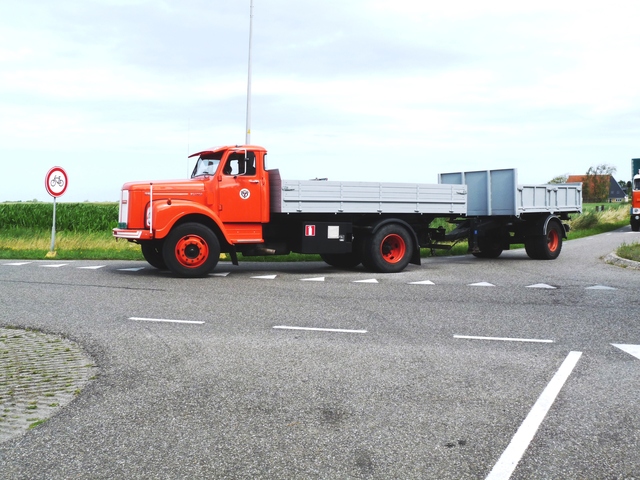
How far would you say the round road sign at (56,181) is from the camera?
18.9m

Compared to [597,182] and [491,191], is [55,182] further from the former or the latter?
[597,182]

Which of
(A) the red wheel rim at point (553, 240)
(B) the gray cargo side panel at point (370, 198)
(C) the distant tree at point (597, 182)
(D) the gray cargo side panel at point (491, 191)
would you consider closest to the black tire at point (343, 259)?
(B) the gray cargo side panel at point (370, 198)

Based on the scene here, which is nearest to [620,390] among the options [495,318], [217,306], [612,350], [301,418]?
[612,350]

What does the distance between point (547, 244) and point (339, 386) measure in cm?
1411

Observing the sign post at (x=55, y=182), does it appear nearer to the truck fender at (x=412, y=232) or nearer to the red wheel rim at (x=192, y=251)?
the red wheel rim at (x=192, y=251)

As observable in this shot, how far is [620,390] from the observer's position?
18.1ft

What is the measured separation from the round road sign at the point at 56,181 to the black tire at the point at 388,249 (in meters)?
8.91

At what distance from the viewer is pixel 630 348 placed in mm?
7172

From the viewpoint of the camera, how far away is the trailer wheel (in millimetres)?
13430

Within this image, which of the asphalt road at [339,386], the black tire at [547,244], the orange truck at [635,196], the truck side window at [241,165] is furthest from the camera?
the orange truck at [635,196]

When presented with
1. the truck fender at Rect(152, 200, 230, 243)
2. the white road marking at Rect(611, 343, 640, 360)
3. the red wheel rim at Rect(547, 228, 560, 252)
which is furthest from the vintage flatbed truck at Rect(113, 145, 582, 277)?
the white road marking at Rect(611, 343, 640, 360)

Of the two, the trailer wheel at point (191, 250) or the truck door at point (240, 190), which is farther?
the truck door at point (240, 190)

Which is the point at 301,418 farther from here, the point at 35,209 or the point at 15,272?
the point at 35,209

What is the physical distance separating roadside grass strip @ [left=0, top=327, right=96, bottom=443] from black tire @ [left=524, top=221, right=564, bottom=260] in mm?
13810
